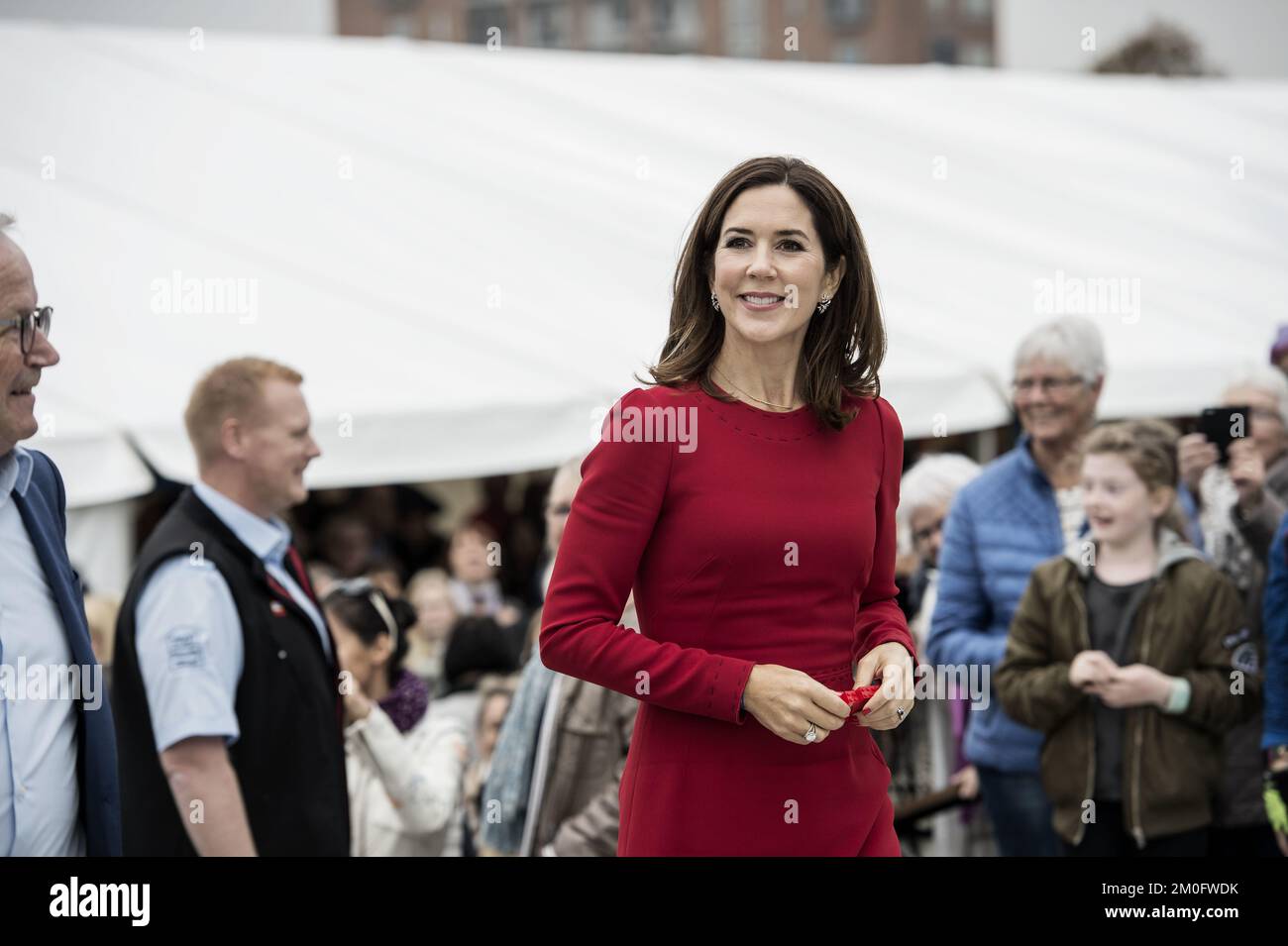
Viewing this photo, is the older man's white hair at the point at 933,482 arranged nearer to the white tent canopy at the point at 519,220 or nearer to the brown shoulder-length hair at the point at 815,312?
the white tent canopy at the point at 519,220

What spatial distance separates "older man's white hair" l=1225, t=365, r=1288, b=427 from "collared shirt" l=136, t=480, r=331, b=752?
9.81 feet

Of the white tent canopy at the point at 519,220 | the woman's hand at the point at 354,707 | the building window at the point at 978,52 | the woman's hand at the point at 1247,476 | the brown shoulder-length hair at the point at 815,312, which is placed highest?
the building window at the point at 978,52

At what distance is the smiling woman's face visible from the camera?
1.99 meters

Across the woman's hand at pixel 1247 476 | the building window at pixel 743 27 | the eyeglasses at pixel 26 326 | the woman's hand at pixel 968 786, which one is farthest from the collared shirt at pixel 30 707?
the building window at pixel 743 27

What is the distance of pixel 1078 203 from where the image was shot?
24.4 feet

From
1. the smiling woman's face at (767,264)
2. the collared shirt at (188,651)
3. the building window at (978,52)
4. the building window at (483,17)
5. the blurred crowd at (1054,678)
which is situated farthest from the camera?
the building window at (978,52)

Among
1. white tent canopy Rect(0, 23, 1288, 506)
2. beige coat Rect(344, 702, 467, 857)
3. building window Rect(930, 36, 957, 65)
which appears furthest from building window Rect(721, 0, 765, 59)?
beige coat Rect(344, 702, 467, 857)

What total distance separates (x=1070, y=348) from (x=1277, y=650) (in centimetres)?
95

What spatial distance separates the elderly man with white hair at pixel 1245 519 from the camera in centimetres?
376

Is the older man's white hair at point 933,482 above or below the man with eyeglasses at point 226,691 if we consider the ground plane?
above

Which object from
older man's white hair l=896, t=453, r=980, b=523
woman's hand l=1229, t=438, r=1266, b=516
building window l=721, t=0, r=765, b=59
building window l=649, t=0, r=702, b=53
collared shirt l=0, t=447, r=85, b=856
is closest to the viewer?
collared shirt l=0, t=447, r=85, b=856

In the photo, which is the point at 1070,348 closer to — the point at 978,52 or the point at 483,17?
the point at 483,17

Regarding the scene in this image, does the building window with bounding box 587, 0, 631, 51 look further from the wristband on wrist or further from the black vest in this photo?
the black vest

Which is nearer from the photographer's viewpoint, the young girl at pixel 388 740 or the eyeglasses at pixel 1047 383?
the young girl at pixel 388 740
